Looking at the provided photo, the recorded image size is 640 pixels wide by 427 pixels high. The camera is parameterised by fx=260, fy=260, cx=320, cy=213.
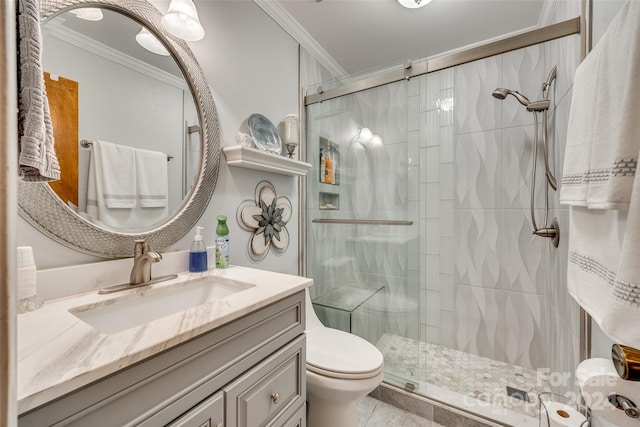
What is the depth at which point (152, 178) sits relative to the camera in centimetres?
104

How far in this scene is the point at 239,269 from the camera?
1197mm

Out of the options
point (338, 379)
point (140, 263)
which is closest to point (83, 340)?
point (140, 263)

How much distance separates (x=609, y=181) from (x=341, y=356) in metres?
1.16

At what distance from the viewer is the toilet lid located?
45.3 inches

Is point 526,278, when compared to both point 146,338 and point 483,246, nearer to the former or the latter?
point 483,246

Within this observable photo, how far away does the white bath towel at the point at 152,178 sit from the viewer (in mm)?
1004

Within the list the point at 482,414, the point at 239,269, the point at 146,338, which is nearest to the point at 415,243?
the point at 482,414

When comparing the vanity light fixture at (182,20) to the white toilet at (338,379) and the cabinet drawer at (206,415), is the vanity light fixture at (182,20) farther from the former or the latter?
the white toilet at (338,379)

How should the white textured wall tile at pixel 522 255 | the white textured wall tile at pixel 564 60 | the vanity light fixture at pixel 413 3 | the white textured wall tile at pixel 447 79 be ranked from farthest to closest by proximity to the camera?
the white textured wall tile at pixel 447 79 → the white textured wall tile at pixel 522 255 → the vanity light fixture at pixel 413 3 → the white textured wall tile at pixel 564 60

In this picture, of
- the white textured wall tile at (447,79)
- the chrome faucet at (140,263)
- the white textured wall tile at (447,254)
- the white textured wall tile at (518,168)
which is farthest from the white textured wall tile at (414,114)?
the chrome faucet at (140,263)

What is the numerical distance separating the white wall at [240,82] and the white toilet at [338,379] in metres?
0.61

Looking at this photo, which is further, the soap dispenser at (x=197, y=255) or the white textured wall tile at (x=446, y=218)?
Result: the white textured wall tile at (x=446, y=218)

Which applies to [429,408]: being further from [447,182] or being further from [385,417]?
[447,182]

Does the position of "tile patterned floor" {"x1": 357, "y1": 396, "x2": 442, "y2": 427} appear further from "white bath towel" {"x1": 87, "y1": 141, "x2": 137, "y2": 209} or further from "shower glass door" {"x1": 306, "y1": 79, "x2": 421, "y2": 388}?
"white bath towel" {"x1": 87, "y1": 141, "x2": 137, "y2": 209}
